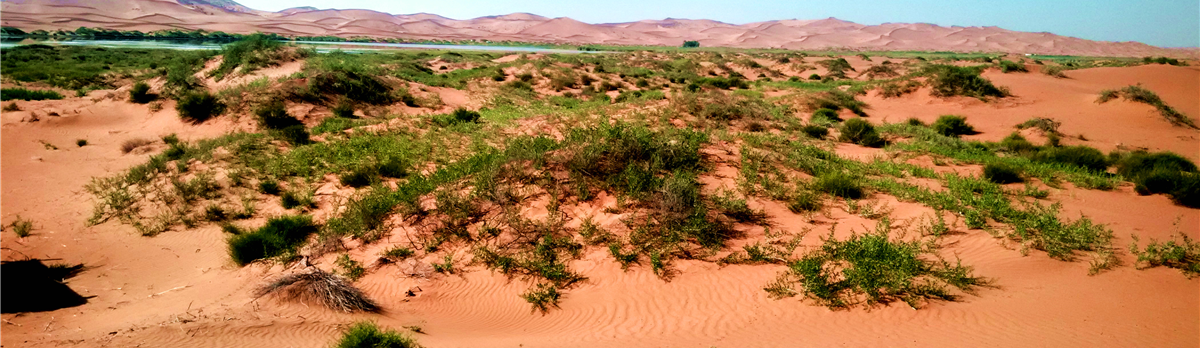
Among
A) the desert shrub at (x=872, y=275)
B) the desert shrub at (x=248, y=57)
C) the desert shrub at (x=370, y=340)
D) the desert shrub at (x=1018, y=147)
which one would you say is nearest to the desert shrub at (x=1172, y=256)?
the desert shrub at (x=872, y=275)

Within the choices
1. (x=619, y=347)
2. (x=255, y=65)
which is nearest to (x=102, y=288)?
(x=619, y=347)

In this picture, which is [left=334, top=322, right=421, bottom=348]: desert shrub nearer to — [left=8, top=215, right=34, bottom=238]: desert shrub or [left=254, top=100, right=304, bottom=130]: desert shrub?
[left=8, top=215, right=34, bottom=238]: desert shrub

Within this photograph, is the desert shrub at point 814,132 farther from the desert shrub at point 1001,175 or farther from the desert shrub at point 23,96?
the desert shrub at point 23,96

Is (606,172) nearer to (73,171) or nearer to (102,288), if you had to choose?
(102,288)

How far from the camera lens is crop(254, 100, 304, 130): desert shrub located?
51.7 feet

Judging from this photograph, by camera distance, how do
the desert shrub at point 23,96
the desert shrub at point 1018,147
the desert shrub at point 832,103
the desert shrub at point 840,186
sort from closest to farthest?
the desert shrub at point 840,186
the desert shrub at point 1018,147
the desert shrub at point 23,96
the desert shrub at point 832,103

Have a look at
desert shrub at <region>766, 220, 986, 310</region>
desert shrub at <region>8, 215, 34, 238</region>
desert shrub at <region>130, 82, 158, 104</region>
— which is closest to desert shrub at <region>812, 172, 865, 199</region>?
desert shrub at <region>766, 220, 986, 310</region>

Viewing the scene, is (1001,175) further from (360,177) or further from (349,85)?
(349,85)

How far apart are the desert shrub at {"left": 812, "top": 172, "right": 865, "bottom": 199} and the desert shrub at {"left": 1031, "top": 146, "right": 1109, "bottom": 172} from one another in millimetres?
5805

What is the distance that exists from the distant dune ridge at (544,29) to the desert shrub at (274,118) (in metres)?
99.0

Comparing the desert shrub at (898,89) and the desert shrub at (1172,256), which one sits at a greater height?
the desert shrub at (898,89)

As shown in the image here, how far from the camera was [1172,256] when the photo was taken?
21.1ft

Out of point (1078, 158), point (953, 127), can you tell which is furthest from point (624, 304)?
point (953, 127)

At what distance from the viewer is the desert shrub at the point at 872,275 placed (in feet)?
19.5
